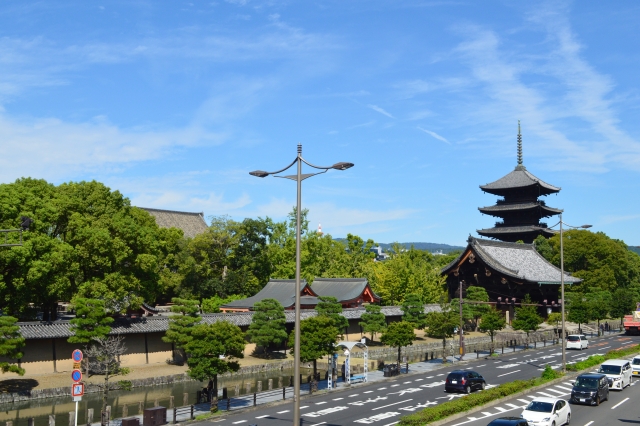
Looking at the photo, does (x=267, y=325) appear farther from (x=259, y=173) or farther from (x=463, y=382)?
(x=259, y=173)

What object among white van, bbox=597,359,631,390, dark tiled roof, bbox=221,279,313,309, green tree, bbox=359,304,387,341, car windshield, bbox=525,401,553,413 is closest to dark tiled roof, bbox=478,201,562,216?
dark tiled roof, bbox=221,279,313,309

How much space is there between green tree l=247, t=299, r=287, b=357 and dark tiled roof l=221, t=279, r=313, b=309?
1179cm

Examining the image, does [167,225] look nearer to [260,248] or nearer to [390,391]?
[260,248]

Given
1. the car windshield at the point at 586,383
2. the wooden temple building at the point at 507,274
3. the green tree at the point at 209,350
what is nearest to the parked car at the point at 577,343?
the wooden temple building at the point at 507,274

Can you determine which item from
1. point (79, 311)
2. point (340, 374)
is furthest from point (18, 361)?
point (340, 374)

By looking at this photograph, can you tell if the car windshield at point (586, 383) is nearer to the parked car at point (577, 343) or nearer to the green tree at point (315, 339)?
the green tree at point (315, 339)

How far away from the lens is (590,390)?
33094 millimetres

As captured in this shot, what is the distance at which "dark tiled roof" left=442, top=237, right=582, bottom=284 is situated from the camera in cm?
8612

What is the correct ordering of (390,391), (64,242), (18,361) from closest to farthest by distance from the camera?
1. (390,391)
2. (18,361)
3. (64,242)

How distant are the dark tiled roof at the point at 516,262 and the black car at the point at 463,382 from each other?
4814 cm

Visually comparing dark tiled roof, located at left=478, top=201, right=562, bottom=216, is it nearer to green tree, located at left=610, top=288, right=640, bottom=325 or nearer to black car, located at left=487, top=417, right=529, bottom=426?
green tree, located at left=610, top=288, right=640, bottom=325

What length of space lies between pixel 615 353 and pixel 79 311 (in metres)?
41.5

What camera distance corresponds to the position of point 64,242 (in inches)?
1802

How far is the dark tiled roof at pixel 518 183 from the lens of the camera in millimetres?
114938
